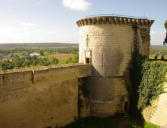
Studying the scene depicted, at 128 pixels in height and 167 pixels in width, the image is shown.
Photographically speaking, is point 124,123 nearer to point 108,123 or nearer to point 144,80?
point 108,123

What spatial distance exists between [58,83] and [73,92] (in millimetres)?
1823

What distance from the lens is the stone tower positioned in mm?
11914

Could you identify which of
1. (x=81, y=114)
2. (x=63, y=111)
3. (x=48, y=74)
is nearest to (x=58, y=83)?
(x=48, y=74)

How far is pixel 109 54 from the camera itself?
12.0 metres

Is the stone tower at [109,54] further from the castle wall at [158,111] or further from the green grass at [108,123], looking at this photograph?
the castle wall at [158,111]

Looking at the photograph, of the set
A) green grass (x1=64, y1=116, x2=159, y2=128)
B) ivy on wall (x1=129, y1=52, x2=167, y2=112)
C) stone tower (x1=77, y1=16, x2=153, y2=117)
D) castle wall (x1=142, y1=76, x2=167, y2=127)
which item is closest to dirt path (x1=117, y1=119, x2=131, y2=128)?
green grass (x1=64, y1=116, x2=159, y2=128)

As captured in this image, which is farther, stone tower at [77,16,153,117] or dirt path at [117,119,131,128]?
stone tower at [77,16,153,117]

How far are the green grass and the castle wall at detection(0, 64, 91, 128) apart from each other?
2.17 feet

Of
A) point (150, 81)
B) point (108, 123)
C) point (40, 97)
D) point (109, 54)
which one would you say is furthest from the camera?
point (109, 54)

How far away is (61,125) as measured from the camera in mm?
11078

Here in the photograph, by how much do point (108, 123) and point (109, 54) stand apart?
560 centimetres

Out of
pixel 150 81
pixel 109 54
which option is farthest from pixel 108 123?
pixel 109 54

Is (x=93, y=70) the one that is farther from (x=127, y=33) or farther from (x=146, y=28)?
(x=146, y=28)

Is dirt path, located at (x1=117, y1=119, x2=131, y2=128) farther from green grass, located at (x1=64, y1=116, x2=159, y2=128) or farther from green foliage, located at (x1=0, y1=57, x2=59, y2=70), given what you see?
green foliage, located at (x1=0, y1=57, x2=59, y2=70)
